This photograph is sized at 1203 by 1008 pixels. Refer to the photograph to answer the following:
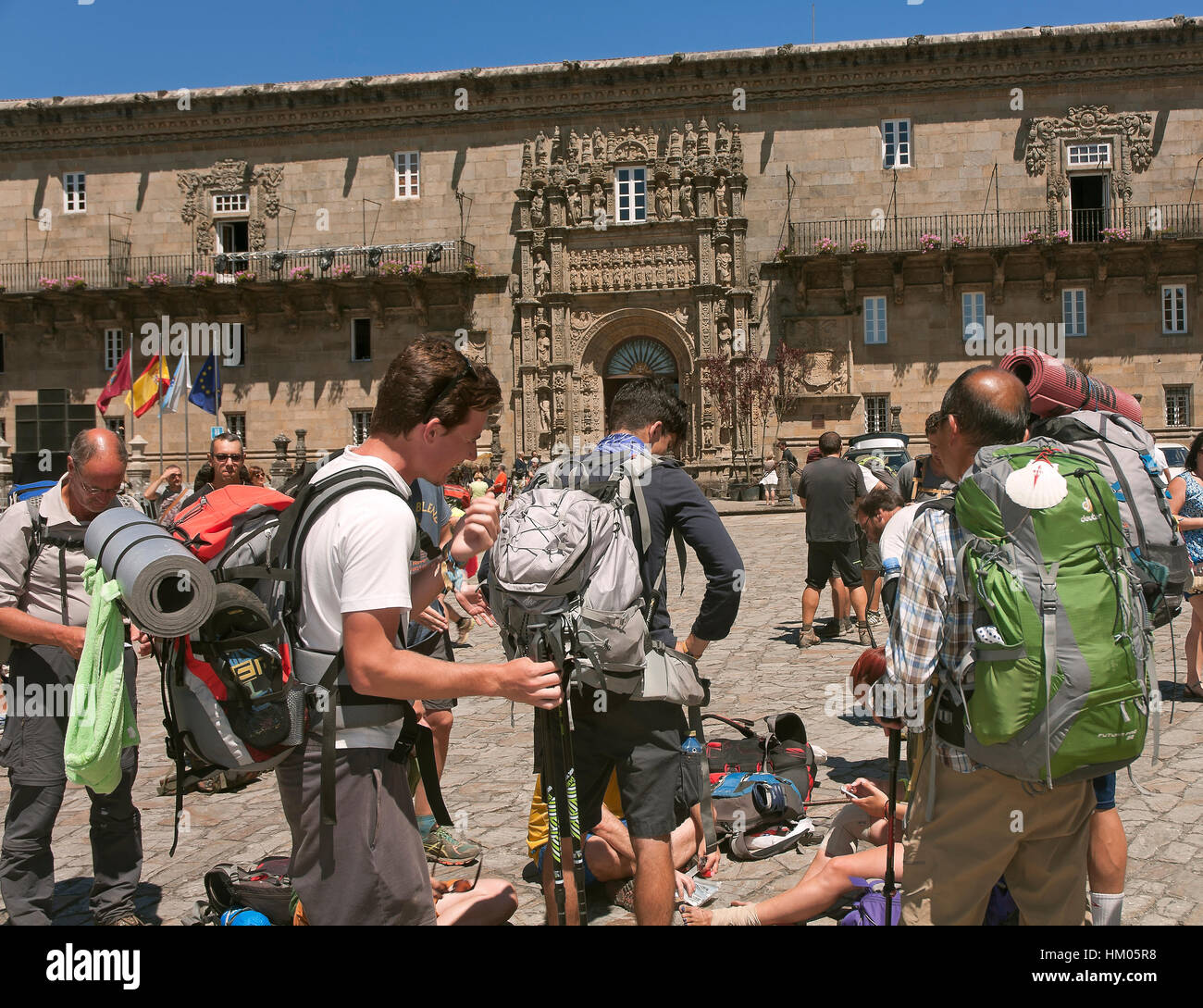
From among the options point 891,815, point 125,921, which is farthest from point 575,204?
point 891,815

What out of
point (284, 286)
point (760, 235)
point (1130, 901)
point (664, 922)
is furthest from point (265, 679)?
point (284, 286)

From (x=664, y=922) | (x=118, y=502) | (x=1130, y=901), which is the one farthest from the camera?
(x=118, y=502)

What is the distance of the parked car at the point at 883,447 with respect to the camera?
79.3 ft

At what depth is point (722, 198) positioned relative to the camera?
3039 cm

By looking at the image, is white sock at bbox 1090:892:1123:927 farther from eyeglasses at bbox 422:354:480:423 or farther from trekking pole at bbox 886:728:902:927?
eyeglasses at bbox 422:354:480:423

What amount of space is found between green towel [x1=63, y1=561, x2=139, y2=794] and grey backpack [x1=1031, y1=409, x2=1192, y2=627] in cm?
339

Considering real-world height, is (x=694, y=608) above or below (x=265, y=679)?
below

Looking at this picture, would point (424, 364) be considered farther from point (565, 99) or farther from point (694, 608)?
point (565, 99)

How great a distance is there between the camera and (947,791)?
291 centimetres

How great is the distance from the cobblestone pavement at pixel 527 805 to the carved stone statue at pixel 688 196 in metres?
22.9

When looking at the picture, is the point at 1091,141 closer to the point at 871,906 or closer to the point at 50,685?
the point at 871,906

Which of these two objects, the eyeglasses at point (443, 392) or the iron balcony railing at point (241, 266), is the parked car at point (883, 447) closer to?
the iron balcony railing at point (241, 266)

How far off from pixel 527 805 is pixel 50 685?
8.56 feet

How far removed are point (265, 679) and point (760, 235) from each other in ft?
96.3
